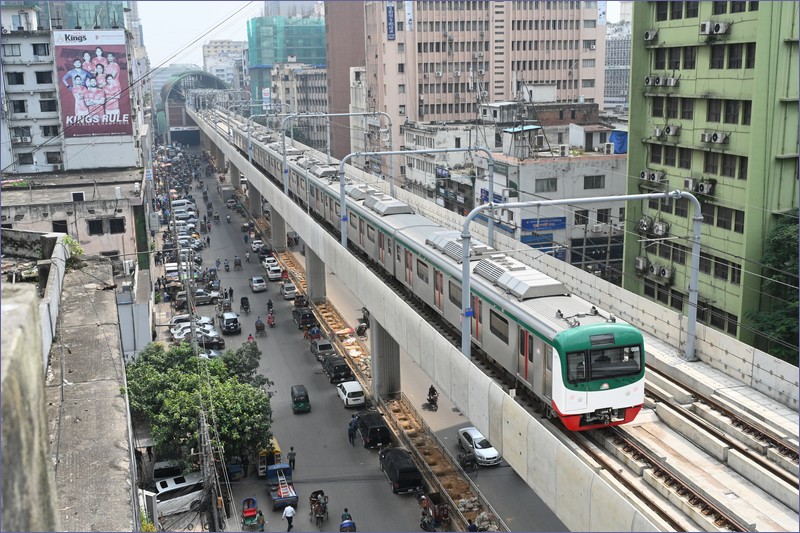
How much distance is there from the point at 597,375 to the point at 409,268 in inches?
369

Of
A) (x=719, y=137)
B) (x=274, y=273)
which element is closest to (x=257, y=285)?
(x=274, y=273)

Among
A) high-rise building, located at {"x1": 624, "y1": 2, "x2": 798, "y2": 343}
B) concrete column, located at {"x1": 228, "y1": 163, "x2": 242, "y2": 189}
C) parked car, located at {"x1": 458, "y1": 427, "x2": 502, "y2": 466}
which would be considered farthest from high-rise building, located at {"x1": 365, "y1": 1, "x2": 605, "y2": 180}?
parked car, located at {"x1": 458, "y1": 427, "x2": 502, "y2": 466}

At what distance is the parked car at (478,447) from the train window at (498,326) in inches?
246

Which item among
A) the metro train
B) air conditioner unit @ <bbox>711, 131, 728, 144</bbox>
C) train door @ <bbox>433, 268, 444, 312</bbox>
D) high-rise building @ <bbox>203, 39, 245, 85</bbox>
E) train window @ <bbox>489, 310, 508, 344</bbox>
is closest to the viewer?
the metro train

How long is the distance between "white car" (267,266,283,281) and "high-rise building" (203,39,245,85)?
142854mm

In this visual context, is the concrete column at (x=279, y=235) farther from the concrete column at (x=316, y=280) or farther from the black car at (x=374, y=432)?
the black car at (x=374, y=432)

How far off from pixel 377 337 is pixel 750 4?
49.3 feet

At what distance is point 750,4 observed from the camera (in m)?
24.7

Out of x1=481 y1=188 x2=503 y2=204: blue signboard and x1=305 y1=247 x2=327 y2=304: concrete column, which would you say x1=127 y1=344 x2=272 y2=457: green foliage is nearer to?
x1=305 y1=247 x2=327 y2=304: concrete column

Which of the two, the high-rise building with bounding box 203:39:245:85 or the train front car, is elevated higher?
the high-rise building with bounding box 203:39:245:85

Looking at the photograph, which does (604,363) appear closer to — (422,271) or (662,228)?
(422,271)

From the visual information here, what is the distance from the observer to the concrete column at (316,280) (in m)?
38.3

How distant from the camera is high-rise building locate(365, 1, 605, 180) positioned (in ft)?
202

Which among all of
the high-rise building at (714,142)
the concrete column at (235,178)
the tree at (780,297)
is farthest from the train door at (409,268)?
the concrete column at (235,178)
